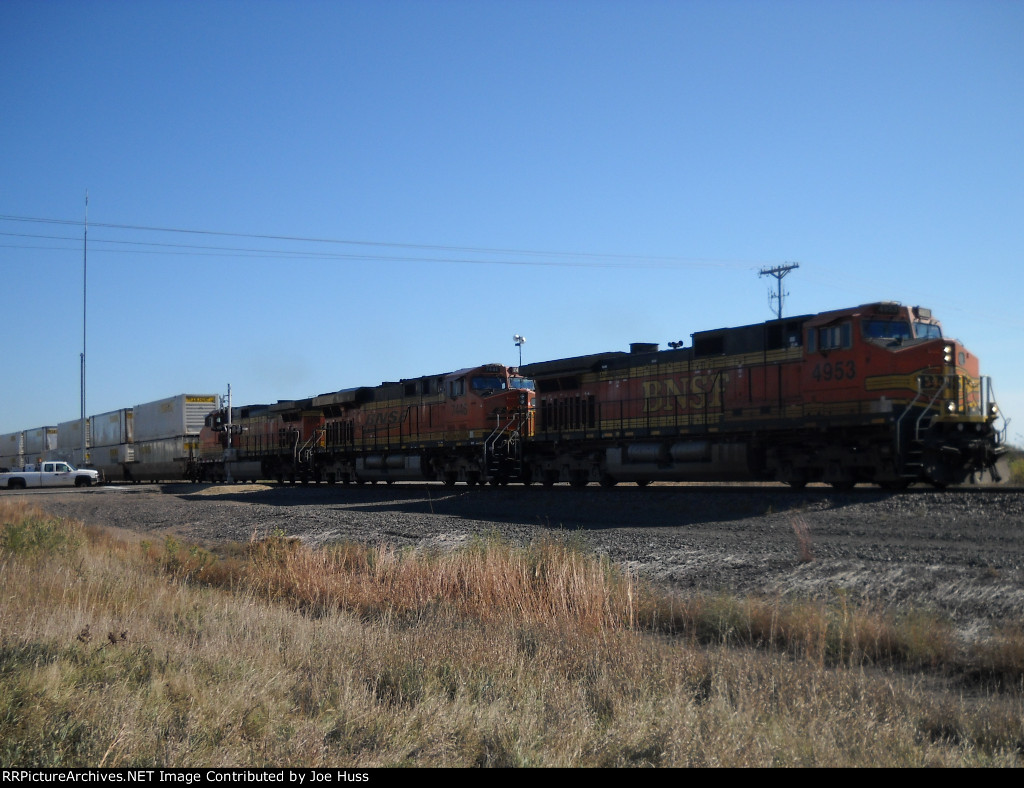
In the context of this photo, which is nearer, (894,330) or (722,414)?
(894,330)

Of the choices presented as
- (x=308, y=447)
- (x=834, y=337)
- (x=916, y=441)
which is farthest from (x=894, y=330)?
(x=308, y=447)

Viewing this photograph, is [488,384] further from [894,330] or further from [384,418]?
[894,330]

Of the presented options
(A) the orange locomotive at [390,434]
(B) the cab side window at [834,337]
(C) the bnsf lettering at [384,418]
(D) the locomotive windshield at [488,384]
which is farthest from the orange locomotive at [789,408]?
(C) the bnsf lettering at [384,418]

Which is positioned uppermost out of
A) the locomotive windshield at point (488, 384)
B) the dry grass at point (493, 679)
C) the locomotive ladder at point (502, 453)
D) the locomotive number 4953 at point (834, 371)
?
the locomotive windshield at point (488, 384)

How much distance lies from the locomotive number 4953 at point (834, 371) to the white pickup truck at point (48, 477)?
36.7 meters

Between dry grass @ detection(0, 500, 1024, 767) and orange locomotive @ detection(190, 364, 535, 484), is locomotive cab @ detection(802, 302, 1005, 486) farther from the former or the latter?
orange locomotive @ detection(190, 364, 535, 484)

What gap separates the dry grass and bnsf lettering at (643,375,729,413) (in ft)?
37.7

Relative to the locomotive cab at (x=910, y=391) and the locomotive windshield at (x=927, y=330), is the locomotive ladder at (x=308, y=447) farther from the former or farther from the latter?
the locomotive windshield at (x=927, y=330)

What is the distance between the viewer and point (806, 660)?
20.9ft

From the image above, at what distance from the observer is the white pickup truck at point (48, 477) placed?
41219mm

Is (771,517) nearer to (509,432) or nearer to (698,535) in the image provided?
(698,535)

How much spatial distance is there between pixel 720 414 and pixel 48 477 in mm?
35815

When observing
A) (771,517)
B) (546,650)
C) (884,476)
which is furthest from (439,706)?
(884,476)

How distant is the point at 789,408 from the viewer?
18.4 m
